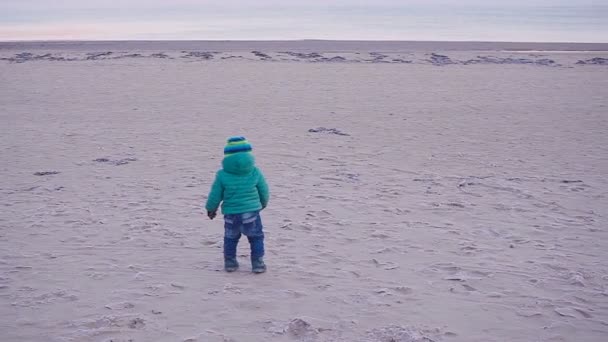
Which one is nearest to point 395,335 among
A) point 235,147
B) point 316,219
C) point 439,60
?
point 235,147

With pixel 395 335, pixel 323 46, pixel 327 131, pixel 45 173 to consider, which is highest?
pixel 323 46

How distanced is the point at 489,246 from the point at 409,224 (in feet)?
2.96

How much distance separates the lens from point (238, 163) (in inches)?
194

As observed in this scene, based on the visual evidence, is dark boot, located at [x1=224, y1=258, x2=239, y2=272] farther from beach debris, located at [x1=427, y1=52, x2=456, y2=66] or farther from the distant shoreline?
the distant shoreline

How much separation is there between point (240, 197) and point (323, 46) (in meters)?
27.1

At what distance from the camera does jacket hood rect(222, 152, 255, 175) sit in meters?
4.92

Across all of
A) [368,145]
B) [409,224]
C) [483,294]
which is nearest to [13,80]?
[368,145]

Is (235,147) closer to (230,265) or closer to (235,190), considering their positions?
(235,190)

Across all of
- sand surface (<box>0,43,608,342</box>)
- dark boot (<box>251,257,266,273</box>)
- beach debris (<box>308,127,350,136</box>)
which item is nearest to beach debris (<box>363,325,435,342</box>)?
sand surface (<box>0,43,608,342</box>)

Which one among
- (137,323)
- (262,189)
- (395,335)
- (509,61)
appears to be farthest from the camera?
(509,61)

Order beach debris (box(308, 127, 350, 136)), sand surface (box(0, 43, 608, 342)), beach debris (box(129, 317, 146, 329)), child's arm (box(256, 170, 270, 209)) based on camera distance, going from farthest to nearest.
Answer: beach debris (box(308, 127, 350, 136)), child's arm (box(256, 170, 270, 209)), sand surface (box(0, 43, 608, 342)), beach debris (box(129, 317, 146, 329))

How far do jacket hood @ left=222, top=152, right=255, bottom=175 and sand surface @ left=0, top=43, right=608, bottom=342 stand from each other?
90cm

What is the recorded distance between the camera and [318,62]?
2211 centimetres

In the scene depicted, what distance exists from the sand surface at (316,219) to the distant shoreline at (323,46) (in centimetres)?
1532
